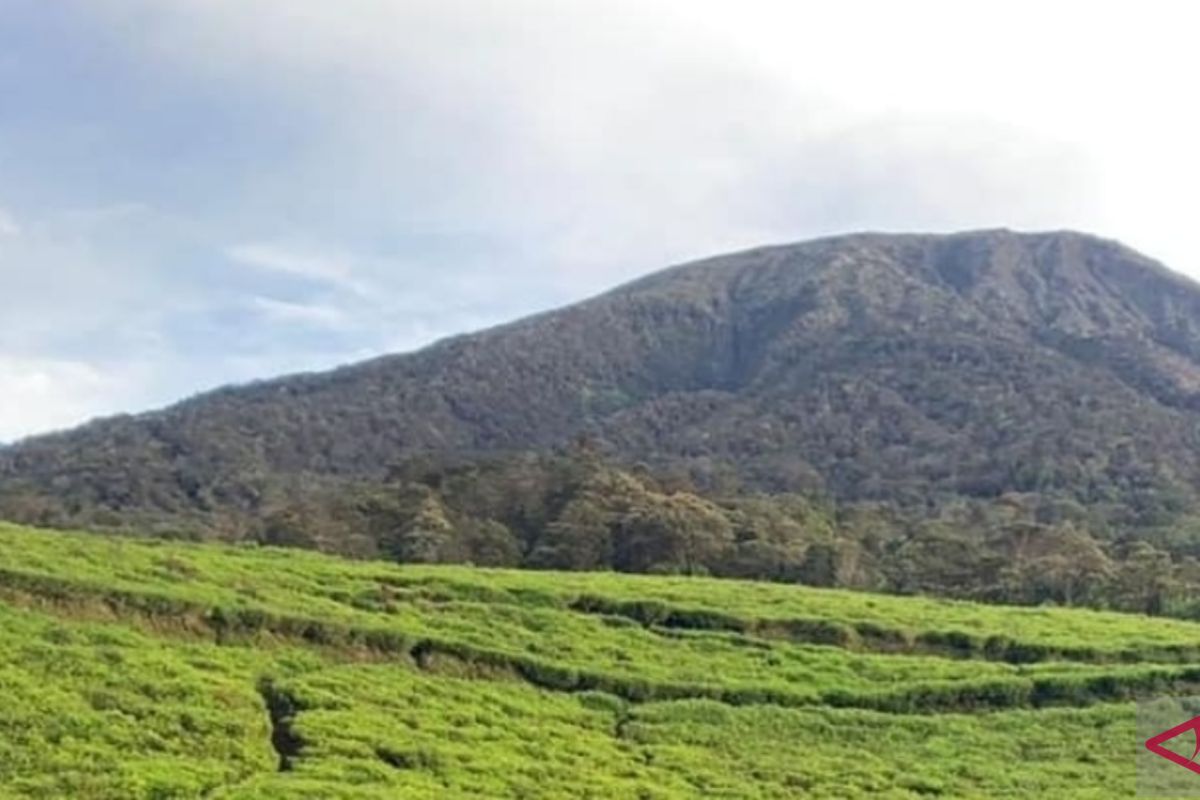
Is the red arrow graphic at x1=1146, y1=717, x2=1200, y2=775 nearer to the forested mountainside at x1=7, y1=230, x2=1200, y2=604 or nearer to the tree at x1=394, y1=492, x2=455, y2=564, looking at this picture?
the forested mountainside at x1=7, y1=230, x2=1200, y2=604

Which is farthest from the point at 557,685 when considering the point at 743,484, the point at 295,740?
the point at 743,484

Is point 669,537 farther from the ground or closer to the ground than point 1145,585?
farther from the ground

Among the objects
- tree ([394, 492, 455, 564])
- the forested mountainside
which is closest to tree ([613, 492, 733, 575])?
the forested mountainside

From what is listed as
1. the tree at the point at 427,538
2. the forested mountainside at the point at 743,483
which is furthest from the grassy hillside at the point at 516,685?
the forested mountainside at the point at 743,483

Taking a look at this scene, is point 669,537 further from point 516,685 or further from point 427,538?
point 516,685

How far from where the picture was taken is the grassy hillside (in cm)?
2930

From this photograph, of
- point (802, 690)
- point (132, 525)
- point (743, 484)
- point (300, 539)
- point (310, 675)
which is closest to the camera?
point (310, 675)

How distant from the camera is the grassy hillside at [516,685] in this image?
29297 millimetres

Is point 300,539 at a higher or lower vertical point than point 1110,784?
higher

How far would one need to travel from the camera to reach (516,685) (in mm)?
42031

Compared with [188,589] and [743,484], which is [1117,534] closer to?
[743,484]

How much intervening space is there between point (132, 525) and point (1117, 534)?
7027 centimetres

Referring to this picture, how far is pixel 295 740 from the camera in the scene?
30891mm

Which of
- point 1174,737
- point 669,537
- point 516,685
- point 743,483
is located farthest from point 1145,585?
point 743,483
